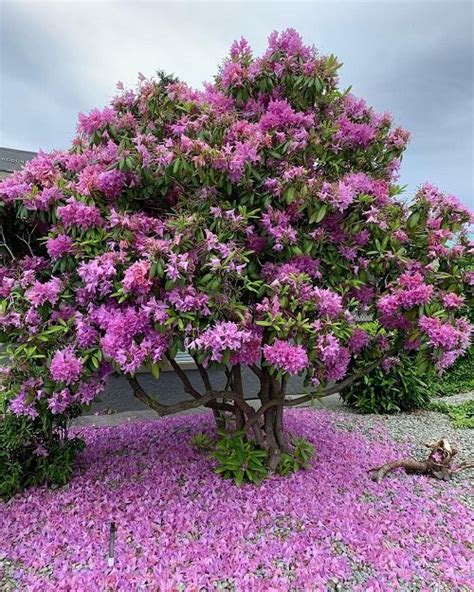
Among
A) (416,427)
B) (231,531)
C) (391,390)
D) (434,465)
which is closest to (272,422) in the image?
(231,531)

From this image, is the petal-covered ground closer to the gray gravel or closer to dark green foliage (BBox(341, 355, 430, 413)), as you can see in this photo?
the gray gravel

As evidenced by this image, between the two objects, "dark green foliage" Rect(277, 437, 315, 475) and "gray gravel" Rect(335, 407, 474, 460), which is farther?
"gray gravel" Rect(335, 407, 474, 460)

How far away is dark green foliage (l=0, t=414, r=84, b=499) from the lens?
2875mm

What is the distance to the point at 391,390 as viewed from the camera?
17.5ft

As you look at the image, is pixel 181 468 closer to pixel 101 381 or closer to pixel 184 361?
pixel 101 381

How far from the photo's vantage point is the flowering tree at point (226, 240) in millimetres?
2244

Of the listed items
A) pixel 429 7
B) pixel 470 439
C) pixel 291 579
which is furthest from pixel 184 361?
pixel 429 7

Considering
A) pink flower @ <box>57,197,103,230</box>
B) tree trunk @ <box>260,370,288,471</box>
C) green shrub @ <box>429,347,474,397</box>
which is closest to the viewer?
pink flower @ <box>57,197,103,230</box>

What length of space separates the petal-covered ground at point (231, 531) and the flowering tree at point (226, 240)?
631mm

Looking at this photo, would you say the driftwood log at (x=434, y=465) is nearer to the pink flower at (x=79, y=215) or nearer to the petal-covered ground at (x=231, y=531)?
the petal-covered ground at (x=231, y=531)

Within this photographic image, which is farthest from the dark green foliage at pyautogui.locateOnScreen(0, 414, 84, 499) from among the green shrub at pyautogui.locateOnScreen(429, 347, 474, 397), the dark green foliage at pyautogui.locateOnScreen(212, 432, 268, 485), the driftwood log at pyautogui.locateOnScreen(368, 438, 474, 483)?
the green shrub at pyautogui.locateOnScreen(429, 347, 474, 397)

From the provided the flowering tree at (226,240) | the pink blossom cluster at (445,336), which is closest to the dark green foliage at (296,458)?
the flowering tree at (226,240)

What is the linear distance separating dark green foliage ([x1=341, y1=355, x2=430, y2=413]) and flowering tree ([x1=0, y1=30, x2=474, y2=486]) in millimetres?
2437

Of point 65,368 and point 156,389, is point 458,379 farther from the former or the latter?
point 65,368
